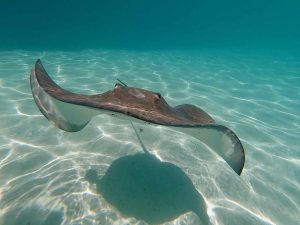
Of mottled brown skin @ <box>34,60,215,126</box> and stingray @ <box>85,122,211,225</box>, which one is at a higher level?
mottled brown skin @ <box>34,60,215,126</box>

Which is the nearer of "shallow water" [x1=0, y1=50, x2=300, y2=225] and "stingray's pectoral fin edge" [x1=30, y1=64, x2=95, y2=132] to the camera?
"stingray's pectoral fin edge" [x1=30, y1=64, x2=95, y2=132]

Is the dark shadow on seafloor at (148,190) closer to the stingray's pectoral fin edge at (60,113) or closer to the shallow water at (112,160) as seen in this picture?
the shallow water at (112,160)

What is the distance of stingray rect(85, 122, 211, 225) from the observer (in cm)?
400

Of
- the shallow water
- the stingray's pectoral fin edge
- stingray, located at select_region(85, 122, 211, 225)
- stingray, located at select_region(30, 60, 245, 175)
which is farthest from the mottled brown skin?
the shallow water

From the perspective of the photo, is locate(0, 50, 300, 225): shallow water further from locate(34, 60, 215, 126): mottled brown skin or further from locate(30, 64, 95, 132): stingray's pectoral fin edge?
locate(34, 60, 215, 126): mottled brown skin

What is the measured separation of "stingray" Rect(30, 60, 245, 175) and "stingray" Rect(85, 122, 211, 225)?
3.57ft

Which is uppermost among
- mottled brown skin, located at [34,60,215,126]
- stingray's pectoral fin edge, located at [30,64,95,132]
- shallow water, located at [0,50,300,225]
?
mottled brown skin, located at [34,60,215,126]

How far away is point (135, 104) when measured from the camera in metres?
3.48

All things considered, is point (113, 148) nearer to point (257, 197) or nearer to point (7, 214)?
point (7, 214)

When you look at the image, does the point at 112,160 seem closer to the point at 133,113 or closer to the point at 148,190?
the point at 148,190

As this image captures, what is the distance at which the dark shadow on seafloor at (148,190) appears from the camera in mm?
4000

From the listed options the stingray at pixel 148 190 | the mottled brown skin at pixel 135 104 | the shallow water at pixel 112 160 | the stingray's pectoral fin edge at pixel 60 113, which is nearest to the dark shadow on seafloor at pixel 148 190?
the stingray at pixel 148 190

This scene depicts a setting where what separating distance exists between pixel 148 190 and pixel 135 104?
1.70 meters

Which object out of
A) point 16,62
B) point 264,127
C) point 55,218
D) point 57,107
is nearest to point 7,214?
point 55,218
